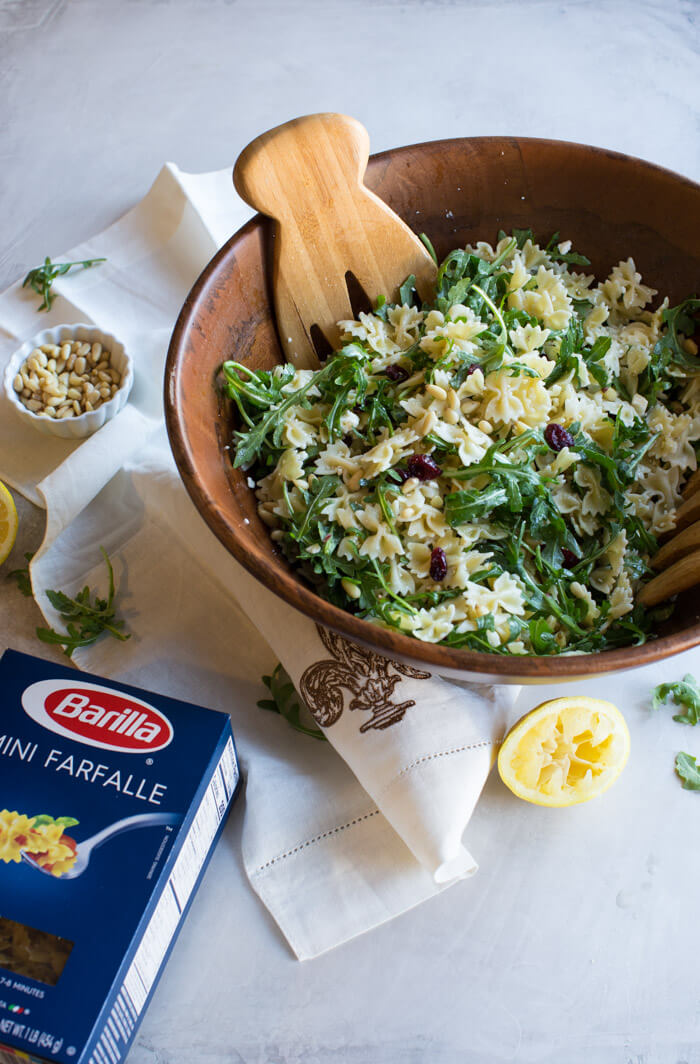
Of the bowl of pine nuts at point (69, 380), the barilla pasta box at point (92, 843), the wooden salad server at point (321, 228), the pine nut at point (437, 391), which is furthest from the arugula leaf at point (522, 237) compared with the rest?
the barilla pasta box at point (92, 843)

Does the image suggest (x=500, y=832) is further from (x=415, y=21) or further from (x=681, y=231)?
(x=415, y=21)

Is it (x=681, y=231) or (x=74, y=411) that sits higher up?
(x=74, y=411)

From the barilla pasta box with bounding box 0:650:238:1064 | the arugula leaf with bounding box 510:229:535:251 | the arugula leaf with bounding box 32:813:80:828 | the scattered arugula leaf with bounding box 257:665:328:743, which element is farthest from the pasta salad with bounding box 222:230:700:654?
the arugula leaf with bounding box 32:813:80:828

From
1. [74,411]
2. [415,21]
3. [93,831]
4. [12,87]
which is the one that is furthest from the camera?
[415,21]

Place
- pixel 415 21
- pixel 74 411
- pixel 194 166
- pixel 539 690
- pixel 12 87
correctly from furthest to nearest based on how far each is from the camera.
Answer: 1. pixel 415 21
2. pixel 12 87
3. pixel 194 166
4. pixel 74 411
5. pixel 539 690

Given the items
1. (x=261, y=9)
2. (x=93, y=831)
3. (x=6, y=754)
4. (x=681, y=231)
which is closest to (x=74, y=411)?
(x=6, y=754)

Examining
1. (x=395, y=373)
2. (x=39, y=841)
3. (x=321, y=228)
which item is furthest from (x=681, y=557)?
(x=39, y=841)

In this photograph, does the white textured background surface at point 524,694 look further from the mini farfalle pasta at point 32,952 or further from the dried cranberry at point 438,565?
the dried cranberry at point 438,565
